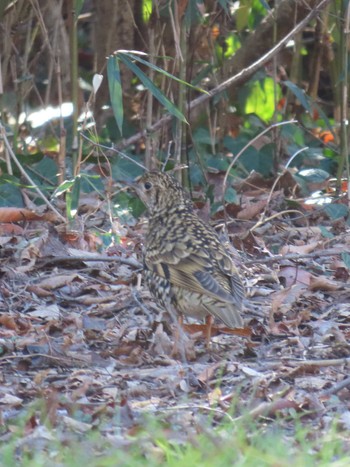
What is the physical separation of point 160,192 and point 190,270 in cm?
81

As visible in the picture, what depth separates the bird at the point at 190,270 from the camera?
5.66 m

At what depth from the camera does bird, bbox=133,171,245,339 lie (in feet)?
18.6

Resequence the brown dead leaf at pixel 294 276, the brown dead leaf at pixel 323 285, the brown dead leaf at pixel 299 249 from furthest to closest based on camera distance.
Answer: the brown dead leaf at pixel 299 249 → the brown dead leaf at pixel 294 276 → the brown dead leaf at pixel 323 285

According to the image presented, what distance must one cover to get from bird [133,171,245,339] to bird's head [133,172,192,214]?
2.0 inches

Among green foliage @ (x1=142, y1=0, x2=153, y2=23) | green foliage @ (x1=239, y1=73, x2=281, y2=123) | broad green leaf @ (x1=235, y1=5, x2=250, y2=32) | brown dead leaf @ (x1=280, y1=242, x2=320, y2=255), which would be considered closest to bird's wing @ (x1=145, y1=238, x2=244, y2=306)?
brown dead leaf @ (x1=280, y1=242, x2=320, y2=255)

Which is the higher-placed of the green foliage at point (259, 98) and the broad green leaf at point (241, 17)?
the broad green leaf at point (241, 17)

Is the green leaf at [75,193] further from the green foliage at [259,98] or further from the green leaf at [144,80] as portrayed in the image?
the green foliage at [259,98]

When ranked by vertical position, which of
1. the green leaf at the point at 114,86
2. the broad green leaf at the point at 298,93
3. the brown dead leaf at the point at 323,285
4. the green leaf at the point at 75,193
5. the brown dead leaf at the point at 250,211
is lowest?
the brown dead leaf at the point at 323,285

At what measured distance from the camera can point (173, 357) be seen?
5.69 m

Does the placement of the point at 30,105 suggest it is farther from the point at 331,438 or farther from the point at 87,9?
the point at 331,438

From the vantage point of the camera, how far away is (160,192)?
6496 millimetres

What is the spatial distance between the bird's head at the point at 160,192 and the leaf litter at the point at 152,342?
1.76 ft

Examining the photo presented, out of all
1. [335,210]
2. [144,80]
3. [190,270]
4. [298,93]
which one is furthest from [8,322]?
[298,93]

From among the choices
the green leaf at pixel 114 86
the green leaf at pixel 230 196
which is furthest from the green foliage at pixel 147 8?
the green leaf at pixel 114 86
